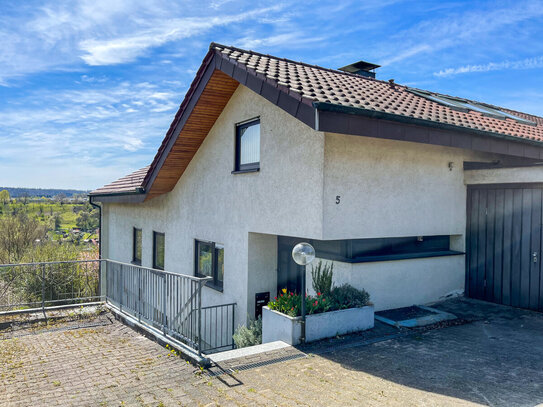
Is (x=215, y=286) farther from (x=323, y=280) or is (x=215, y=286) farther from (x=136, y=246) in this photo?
(x=136, y=246)

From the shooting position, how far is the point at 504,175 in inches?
325

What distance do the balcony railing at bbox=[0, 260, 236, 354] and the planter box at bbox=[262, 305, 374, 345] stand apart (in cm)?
121

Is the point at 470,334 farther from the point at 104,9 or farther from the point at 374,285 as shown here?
the point at 104,9

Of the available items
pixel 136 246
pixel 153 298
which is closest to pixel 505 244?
pixel 153 298

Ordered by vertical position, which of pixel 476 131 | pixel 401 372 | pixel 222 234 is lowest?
pixel 401 372

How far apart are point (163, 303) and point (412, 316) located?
4.55m

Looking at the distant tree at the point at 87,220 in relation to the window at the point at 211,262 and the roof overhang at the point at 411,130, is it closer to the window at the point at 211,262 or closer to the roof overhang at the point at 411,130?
the window at the point at 211,262

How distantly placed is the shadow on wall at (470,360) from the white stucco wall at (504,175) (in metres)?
2.70

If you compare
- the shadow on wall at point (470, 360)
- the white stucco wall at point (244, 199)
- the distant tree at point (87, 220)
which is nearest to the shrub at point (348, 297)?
the shadow on wall at point (470, 360)

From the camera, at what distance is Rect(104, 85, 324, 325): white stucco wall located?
7.13 metres

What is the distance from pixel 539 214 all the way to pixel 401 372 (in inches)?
195

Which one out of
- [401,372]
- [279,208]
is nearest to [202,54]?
[279,208]

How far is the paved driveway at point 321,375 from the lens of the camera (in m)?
4.42

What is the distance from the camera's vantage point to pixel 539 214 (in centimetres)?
Answer: 787
